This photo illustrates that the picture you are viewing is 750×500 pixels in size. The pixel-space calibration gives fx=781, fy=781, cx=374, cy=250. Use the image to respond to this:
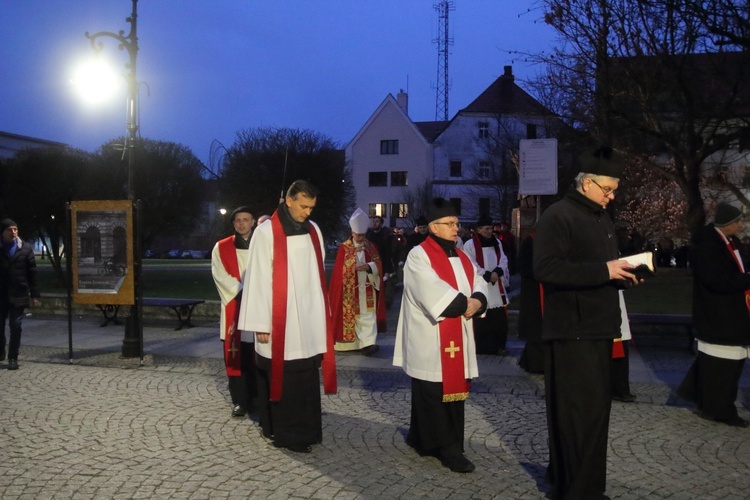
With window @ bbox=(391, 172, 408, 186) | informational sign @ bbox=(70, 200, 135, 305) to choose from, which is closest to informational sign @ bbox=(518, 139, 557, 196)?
informational sign @ bbox=(70, 200, 135, 305)

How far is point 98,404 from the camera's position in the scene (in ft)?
26.0

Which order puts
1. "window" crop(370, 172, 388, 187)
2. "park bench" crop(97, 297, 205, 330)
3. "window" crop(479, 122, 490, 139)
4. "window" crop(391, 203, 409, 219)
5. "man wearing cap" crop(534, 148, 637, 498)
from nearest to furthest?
1. "man wearing cap" crop(534, 148, 637, 498)
2. "park bench" crop(97, 297, 205, 330)
3. "window" crop(479, 122, 490, 139)
4. "window" crop(391, 203, 409, 219)
5. "window" crop(370, 172, 388, 187)

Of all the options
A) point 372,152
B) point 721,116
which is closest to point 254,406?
point 721,116

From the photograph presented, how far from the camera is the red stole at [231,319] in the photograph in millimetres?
7305

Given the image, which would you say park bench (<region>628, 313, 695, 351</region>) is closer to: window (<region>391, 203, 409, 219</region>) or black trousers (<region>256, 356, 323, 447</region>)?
black trousers (<region>256, 356, 323, 447</region>)

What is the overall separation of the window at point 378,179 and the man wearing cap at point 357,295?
150 ft

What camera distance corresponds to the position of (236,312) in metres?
7.47

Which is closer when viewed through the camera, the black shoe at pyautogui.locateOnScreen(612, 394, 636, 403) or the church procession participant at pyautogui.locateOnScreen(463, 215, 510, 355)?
the black shoe at pyautogui.locateOnScreen(612, 394, 636, 403)

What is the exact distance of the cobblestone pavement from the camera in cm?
526

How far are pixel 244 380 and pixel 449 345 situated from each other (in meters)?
2.46

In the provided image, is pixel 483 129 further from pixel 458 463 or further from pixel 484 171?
pixel 458 463

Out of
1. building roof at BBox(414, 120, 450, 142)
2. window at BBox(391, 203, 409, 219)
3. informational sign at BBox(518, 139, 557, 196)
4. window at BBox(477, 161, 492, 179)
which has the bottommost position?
informational sign at BBox(518, 139, 557, 196)

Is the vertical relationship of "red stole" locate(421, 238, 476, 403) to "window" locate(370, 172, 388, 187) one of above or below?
below

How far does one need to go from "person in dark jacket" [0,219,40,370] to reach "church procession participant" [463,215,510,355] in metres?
5.98
